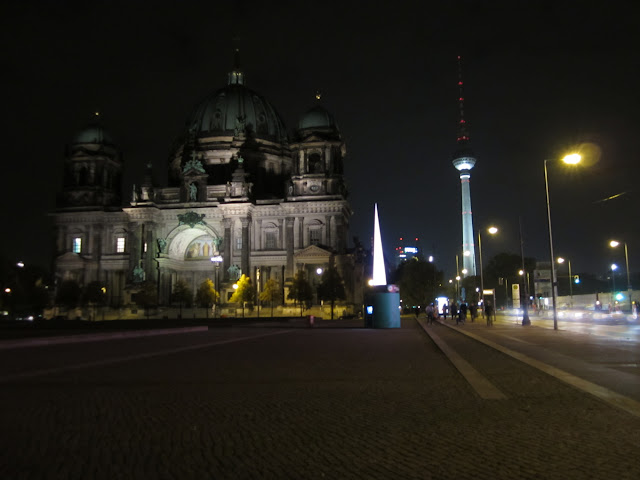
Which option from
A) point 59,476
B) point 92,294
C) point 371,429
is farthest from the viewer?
point 92,294

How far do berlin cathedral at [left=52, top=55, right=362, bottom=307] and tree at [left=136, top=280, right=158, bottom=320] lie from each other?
2.84 meters

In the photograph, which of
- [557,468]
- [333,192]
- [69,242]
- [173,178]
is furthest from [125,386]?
[173,178]

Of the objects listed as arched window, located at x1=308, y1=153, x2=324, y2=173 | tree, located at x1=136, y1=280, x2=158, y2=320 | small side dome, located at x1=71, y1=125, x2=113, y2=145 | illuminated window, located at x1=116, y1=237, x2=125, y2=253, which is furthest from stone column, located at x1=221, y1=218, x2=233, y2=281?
small side dome, located at x1=71, y1=125, x2=113, y2=145

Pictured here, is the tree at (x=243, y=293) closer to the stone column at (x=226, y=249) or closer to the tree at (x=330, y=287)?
the stone column at (x=226, y=249)

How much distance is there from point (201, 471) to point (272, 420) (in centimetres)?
264

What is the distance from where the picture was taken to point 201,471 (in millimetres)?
5906

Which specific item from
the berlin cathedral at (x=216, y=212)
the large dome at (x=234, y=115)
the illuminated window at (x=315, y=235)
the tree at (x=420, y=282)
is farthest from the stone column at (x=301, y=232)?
the tree at (x=420, y=282)

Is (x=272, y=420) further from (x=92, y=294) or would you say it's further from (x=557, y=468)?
(x=92, y=294)

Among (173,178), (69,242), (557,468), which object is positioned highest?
(173,178)

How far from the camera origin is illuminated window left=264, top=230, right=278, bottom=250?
306 ft

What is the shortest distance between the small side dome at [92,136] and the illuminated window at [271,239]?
1338 inches

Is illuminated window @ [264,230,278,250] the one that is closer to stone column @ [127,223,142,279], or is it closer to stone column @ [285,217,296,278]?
stone column @ [285,217,296,278]

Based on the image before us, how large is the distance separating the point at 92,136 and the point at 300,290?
48.9 m

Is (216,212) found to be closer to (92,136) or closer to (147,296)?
(147,296)
